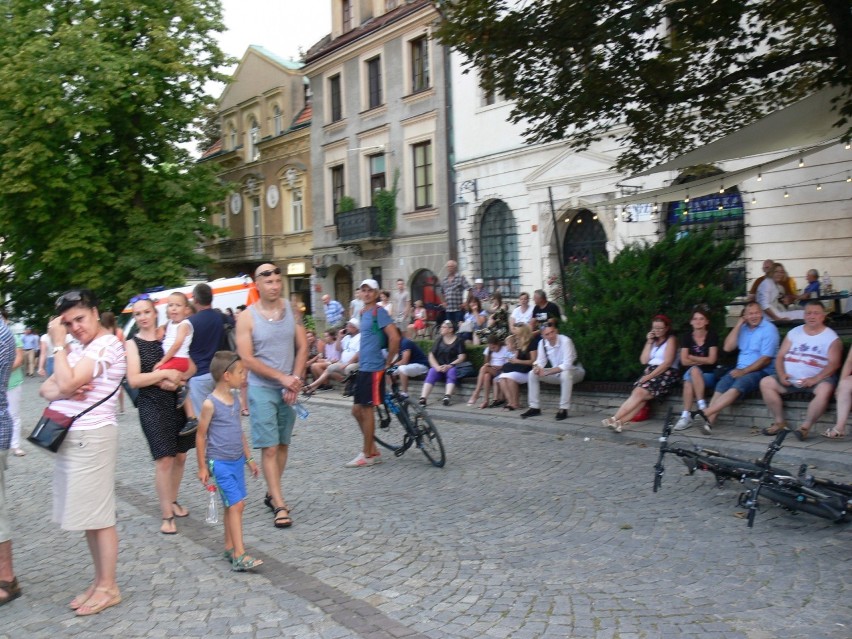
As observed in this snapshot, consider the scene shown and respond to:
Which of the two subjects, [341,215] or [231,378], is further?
[341,215]

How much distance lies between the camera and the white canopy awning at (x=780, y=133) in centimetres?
1123

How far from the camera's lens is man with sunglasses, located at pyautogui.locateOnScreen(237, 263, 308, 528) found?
696 cm

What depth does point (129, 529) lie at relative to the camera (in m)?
7.20

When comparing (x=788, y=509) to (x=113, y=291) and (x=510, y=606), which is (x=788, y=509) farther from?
(x=113, y=291)

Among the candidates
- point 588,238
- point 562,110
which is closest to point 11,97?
point 588,238

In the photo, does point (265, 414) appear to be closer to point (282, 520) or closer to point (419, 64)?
point (282, 520)

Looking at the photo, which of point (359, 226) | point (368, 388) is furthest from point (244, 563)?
point (359, 226)

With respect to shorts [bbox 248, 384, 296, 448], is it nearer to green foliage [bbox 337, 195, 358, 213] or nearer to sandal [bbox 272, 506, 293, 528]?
sandal [bbox 272, 506, 293, 528]

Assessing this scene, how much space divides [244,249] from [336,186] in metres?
7.40

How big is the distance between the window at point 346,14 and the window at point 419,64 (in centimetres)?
482

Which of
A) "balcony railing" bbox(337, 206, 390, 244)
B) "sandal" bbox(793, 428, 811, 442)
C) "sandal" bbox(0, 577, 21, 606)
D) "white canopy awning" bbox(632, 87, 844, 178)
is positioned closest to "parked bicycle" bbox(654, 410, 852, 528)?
"sandal" bbox(793, 428, 811, 442)

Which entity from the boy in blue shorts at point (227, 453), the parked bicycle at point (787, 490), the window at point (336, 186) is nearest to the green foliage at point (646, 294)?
the parked bicycle at point (787, 490)

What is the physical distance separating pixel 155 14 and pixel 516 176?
13129 millimetres

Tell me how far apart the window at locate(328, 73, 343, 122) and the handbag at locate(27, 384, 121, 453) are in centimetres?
2697
